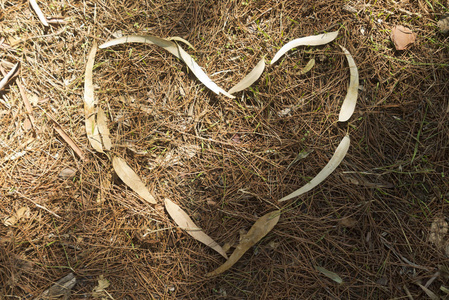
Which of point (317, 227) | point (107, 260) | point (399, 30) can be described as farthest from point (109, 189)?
point (399, 30)

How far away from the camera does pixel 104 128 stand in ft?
6.38

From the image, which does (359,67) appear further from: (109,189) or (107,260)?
(107,260)

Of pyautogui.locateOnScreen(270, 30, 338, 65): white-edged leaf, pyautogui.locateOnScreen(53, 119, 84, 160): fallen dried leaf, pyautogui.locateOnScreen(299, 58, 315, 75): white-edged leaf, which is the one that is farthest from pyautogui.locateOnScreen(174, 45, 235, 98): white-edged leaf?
pyautogui.locateOnScreen(53, 119, 84, 160): fallen dried leaf

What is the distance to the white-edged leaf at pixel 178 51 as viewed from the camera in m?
1.93

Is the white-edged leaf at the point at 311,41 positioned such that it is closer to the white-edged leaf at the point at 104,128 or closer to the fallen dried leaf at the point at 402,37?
the fallen dried leaf at the point at 402,37

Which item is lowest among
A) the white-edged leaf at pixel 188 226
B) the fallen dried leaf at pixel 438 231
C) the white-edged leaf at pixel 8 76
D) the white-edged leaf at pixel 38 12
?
the fallen dried leaf at pixel 438 231

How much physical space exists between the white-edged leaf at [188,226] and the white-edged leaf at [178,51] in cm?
73

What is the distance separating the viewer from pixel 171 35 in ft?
6.57

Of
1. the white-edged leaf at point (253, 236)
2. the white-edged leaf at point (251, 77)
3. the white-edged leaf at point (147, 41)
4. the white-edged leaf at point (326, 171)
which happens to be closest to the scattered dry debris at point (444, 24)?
the white-edged leaf at point (326, 171)

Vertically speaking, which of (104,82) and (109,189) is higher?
(104,82)

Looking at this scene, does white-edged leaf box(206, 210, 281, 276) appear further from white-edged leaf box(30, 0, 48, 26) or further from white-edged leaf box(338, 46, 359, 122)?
white-edged leaf box(30, 0, 48, 26)

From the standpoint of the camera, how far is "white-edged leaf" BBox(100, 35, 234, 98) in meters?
1.93

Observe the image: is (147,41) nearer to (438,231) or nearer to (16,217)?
(16,217)

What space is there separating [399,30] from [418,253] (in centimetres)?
131
